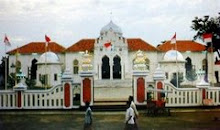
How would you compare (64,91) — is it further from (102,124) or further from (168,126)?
(168,126)

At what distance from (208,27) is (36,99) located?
1948cm

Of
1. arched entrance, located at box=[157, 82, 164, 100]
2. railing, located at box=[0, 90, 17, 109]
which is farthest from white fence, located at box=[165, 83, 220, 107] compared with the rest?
railing, located at box=[0, 90, 17, 109]

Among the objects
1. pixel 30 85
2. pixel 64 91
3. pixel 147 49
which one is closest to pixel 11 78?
pixel 30 85

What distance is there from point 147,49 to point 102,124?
21.6 metres

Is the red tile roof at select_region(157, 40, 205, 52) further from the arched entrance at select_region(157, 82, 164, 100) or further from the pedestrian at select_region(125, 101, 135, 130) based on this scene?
the pedestrian at select_region(125, 101, 135, 130)

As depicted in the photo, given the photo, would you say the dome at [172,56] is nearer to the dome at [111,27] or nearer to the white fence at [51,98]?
the dome at [111,27]

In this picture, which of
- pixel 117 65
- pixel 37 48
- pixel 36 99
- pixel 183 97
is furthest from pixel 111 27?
pixel 36 99

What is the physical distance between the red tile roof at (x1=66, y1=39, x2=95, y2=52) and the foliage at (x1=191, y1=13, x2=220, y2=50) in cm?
843

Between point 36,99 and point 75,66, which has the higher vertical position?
point 75,66

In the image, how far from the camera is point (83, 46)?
32156 mm

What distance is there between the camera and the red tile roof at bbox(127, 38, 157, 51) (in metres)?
31.7

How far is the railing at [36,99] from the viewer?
13.8m

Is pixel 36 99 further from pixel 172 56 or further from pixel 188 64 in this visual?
pixel 188 64

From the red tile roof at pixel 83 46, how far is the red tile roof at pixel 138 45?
3165 mm
